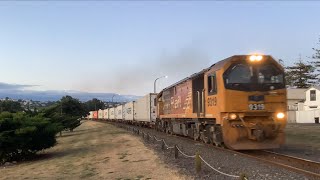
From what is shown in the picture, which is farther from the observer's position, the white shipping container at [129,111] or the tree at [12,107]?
the white shipping container at [129,111]

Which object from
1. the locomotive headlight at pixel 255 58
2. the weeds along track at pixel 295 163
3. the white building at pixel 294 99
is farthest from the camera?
the white building at pixel 294 99

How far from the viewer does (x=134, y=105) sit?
55625 millimetres

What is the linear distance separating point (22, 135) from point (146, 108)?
23609 mm

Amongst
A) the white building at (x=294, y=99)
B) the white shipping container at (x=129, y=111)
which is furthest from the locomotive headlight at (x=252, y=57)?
the white building at (x=294, y=99)

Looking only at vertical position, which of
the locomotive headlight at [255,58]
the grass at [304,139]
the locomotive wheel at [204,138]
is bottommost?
the grass at [304,139]

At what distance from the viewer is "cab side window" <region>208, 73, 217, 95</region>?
1773 centimetres

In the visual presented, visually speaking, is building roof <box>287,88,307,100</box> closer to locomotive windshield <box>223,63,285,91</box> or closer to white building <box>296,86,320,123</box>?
white building <box>296,86,320,123</box>

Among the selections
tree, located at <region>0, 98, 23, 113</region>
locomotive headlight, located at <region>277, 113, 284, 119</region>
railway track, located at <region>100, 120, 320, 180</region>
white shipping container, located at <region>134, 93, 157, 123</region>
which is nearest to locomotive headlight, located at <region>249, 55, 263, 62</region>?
locomotive headlight, located at <region>277, 113, 284, 119</region>

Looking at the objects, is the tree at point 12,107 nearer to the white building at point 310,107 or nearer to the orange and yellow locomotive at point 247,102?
the orange and yellow locomotive at point 247,102

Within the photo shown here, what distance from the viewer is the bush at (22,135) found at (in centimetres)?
2330

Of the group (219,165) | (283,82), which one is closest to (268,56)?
(283,82)

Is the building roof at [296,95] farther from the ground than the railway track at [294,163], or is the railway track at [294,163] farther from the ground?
the building roof at [296,95]

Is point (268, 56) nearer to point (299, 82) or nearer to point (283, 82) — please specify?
point (283, 82)

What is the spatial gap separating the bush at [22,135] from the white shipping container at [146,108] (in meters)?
18.0
